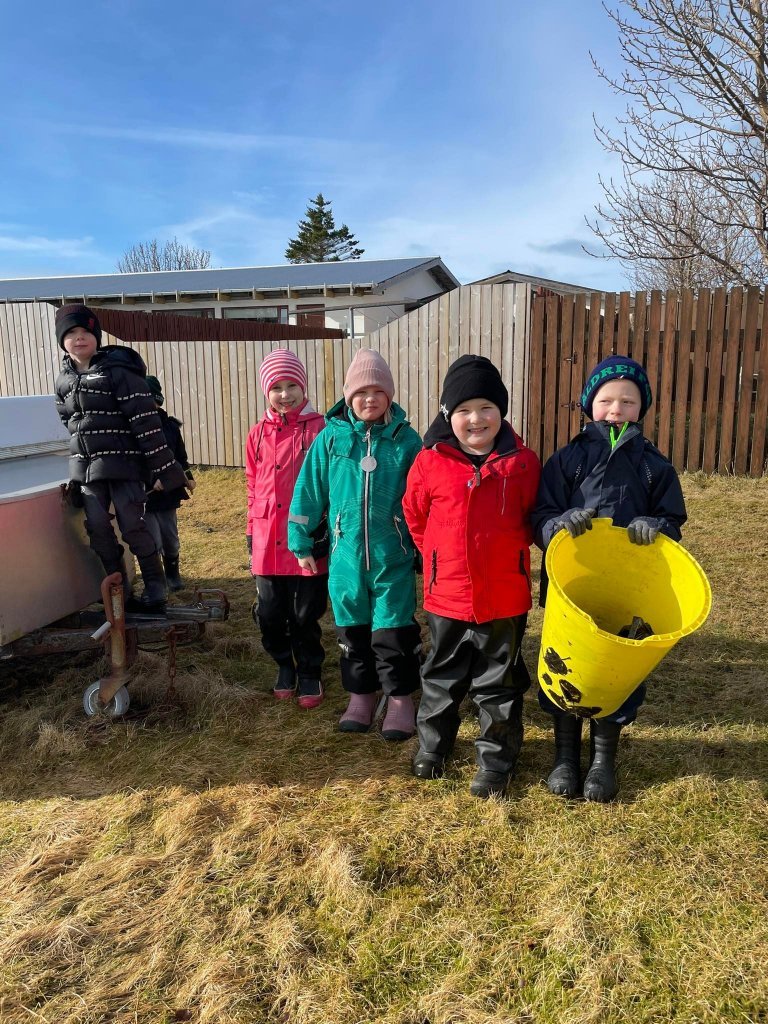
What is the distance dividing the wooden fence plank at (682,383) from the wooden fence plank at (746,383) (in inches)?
20.9

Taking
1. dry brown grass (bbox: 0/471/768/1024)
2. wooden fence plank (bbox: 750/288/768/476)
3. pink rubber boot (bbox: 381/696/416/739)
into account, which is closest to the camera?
dry brown grass (bbox: 0/471/768/1024)

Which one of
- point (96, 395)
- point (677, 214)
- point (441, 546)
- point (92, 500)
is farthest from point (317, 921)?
point (677, 214)

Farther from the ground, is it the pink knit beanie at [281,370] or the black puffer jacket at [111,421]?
the pink knit beanie at [281,370]

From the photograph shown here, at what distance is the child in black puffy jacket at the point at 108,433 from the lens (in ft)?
11.2

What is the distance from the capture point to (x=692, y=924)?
1971 mm

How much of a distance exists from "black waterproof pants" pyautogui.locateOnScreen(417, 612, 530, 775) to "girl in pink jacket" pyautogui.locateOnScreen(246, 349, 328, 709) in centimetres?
82

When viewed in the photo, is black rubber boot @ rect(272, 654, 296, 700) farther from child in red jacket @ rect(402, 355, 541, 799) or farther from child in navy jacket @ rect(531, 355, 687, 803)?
child in navy jacket @ rect(531, 355, 687, 803)

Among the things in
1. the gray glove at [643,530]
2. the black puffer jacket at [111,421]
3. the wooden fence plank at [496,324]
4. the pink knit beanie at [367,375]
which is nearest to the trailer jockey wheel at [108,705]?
the black puffer jacket at [111,421]

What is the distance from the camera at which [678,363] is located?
24.5 ft

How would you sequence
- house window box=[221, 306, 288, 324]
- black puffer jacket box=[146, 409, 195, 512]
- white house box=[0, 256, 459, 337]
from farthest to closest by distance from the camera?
house window box=[221, 306, 288, 324]
white house box=[0, 256, 459, 337]
black puffer jacket box=[146, 409, 195, 512]

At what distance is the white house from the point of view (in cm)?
1875

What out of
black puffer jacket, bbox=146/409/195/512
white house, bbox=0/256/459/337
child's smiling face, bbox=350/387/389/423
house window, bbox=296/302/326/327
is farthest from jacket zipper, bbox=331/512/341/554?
house window, bbox=296/302/326/327

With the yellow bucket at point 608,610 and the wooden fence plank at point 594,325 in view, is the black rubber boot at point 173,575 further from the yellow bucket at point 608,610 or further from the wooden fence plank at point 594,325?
the wooden fence plank at point 594,325

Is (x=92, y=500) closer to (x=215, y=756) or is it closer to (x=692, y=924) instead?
(x=215, y=756)
